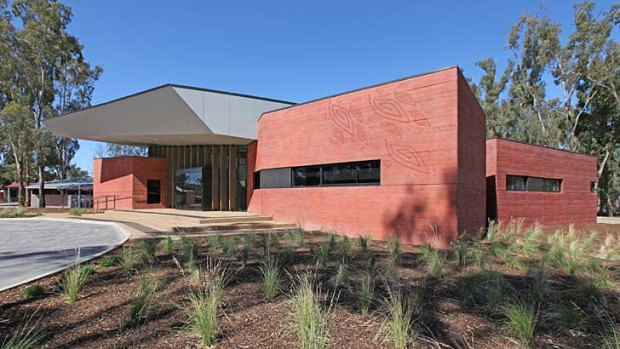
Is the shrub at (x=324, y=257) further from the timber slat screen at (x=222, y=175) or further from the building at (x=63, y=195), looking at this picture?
the building at (x=63, y=195)

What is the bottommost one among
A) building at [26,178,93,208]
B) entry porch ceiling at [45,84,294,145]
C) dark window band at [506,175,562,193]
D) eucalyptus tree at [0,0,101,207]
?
building at [26,178,93,208]

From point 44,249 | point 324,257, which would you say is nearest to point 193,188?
point 44,249

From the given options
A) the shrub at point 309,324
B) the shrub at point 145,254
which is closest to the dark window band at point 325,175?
the shrub at point 145,254

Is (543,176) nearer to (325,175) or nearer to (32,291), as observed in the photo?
(325,175)

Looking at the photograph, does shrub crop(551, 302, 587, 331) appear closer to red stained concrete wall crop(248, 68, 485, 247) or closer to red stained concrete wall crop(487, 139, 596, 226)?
red stained concrete wall crop(248, 68, 485, 247)

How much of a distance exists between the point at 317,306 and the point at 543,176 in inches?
775

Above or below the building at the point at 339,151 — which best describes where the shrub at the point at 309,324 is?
below

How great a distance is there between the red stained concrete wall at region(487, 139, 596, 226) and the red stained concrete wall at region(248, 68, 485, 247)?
3081 mm

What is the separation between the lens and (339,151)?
1315 centimetres

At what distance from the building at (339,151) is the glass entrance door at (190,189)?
0.11m

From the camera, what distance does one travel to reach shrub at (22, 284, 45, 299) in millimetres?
4996

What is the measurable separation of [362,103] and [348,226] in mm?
4488

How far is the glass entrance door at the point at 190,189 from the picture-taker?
2117 cm

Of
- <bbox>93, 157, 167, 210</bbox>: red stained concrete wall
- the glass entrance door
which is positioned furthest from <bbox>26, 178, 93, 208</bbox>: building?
the glass entrance door
